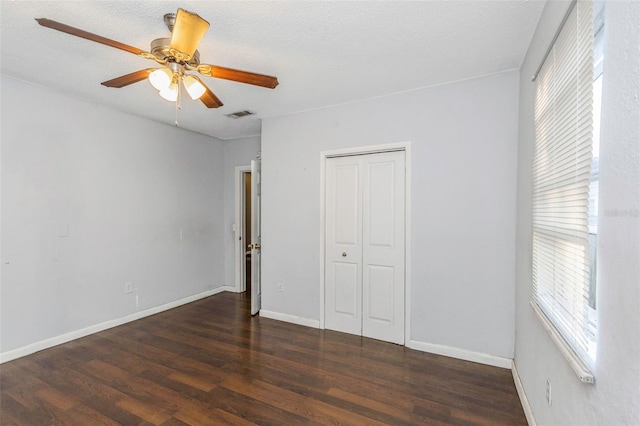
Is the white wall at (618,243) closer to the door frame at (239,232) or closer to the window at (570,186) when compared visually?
the window at (570,186)

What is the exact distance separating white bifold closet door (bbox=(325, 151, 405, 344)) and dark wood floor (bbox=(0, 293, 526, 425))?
24 cm

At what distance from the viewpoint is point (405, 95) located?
3.20 m

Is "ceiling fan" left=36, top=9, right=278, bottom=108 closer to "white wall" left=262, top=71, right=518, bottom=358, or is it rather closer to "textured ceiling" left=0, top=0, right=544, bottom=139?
"textured ceiling" left=0, top=0, right=544, bottom=139

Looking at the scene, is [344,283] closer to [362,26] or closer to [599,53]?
[362,26]

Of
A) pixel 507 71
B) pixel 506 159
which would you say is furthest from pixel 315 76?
pixel 506 159

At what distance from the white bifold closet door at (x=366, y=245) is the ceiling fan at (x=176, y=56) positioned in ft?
5.46

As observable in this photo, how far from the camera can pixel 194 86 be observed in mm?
2135

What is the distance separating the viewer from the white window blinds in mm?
1203

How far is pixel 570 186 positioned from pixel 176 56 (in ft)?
7.37

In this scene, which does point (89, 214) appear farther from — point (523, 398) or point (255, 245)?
point (523, 398)

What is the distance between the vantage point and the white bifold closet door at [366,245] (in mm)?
3303

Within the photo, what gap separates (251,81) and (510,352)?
3125mm

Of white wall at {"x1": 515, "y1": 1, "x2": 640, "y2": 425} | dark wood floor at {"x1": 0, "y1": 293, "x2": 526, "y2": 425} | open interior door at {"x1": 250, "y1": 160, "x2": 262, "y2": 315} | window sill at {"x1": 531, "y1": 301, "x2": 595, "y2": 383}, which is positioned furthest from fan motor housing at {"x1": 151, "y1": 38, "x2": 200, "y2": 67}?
window sill at {"x1": 531, "y1": 301, "x2": 595, "y2": 383}

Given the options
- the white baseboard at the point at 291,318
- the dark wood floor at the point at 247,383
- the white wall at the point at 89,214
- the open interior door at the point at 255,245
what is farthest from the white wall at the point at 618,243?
the white wall at the point at 89,214
